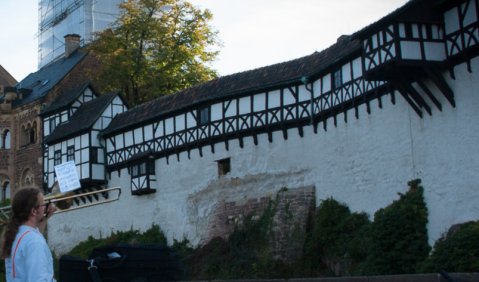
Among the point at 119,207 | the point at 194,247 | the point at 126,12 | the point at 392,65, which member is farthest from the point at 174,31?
the point at 392,65

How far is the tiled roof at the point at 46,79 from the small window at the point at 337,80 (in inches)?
967

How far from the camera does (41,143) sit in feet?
153

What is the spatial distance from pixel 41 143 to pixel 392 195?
27.6m

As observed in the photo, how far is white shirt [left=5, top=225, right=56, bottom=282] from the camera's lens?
5645 millimetres

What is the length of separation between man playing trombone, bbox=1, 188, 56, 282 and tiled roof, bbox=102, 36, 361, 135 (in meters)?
19.9

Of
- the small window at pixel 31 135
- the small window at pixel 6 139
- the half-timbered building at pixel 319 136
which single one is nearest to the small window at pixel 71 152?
the half-timbered building at pixel 319 136

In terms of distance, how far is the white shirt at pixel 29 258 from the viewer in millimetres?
5645

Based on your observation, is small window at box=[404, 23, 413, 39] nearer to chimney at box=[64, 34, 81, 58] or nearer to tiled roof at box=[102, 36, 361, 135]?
tiled roof at box=[102, 36, 361, 135]

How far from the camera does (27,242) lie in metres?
5.75

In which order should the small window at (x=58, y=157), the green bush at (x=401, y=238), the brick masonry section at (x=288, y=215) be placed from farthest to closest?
the small window at (x=58, y=157) → the brick masonry section at (x=288, y=215) → the green bush at (x=401, y=238)

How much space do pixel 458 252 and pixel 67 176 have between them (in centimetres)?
1065

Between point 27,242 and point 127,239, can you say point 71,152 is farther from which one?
point 27,242

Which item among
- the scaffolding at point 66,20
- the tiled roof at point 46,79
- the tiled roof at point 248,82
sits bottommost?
the tiled roof at point 248,82

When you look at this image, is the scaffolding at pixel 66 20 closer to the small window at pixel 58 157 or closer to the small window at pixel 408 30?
the small window at pixel 58 157
